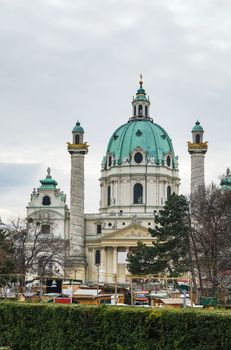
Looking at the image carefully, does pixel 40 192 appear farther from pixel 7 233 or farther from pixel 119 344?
pixel 119 344

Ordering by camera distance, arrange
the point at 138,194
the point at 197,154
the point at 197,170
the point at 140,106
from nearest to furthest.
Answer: the point at 197,170, the point at 197,154, the point at 138,194, the point at 140,106

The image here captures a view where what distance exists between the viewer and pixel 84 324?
25.1m

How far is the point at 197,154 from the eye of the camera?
117m

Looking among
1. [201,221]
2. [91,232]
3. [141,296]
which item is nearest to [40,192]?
[91,232]

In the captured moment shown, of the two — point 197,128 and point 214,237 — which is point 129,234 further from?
point 214,237

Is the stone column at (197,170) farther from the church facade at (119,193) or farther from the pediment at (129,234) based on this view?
the pediment at (129,234)

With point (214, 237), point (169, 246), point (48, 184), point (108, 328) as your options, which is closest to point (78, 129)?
point (48, 184)

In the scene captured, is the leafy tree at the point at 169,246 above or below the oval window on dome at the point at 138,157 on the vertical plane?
below

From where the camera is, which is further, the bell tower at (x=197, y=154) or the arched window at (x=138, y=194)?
the arched window at (x=138, y=194)

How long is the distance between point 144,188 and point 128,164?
15.6 feet

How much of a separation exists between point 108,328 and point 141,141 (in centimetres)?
10598

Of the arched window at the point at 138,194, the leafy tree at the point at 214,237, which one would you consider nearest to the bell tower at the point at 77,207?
the arched window at the point at 138,194

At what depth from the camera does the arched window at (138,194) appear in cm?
12700

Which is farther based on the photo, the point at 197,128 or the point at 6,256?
the point at 197,128
